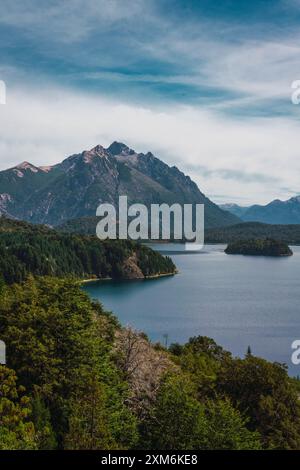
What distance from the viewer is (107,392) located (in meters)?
30.2

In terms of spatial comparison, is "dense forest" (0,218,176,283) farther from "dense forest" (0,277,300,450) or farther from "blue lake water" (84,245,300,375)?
"dense forest" (0,277,300,450)

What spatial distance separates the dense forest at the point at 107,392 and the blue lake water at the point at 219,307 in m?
34.5

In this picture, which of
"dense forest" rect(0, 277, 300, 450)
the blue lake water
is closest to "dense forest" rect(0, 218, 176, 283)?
the blue lake water

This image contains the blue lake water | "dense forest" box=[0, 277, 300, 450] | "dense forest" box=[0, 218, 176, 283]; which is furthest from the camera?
"dense forest" box=[0, 218, 176, 283]

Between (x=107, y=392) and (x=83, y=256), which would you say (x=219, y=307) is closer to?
(x=83, y=256)

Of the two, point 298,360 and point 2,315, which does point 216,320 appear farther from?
point 2,315

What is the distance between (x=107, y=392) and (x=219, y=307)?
3332 inches

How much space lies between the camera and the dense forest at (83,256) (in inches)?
6147

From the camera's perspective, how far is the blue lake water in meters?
83.4

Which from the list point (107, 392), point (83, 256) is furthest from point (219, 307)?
point (107, 392)

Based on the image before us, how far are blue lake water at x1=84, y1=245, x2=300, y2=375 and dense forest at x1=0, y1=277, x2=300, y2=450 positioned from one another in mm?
34458

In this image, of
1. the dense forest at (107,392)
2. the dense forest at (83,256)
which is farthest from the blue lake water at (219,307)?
the dense forest at (107,392)

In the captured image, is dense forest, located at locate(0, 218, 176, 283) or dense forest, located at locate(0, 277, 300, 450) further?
dense forest, located at locate(0, 218, 176, 283)
